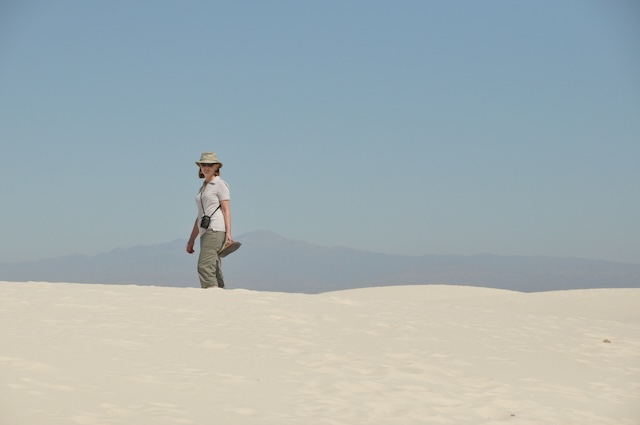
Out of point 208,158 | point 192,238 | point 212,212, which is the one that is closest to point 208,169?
point 208,158

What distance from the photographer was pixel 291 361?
7.67 metres

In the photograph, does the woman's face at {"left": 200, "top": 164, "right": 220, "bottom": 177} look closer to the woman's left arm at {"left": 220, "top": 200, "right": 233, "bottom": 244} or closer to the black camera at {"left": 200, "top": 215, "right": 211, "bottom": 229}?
the woman's left arm at {"left": 220, "top": 200, "right": 233, "bottom": 244}

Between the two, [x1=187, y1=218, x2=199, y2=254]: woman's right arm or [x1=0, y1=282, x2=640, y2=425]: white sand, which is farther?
[x1=187, y1=218, x2=199, y2=254]: woman's right arm

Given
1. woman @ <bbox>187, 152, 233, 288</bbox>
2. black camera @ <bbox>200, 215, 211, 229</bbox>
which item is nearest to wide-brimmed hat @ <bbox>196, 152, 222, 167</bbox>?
woman @ <bbox>187, 152, 233, 288</bbox>

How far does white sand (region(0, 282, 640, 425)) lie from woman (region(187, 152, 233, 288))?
613mm

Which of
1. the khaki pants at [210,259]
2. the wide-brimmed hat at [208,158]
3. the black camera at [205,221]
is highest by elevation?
the wide-brimmed hat at [208,158]

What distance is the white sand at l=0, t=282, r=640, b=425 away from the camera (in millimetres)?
6078

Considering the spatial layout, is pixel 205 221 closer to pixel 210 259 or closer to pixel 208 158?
pixel 210 259

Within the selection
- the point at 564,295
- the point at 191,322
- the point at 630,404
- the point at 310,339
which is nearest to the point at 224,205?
the point at 191,322

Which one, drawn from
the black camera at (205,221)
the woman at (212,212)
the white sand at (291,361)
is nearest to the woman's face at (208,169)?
the woman at (212,212)

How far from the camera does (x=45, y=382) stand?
20.9 ft

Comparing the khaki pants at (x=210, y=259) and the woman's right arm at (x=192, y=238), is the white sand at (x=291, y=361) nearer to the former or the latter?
the khaki pants at (x=210, y=259)

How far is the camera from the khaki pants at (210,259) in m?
11.6

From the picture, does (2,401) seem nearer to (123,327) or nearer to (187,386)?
(187,386)
